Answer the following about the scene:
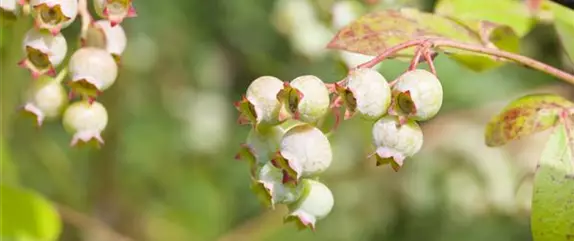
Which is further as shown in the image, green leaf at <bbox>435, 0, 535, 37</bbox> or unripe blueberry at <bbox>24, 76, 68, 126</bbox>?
Answer: green leaf at <bbox>435, 0, 535, 37</bbox>

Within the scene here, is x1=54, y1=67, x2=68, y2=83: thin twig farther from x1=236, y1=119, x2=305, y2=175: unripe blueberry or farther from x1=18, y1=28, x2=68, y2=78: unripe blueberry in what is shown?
x1=236, y1=119, x2=305, y2=175: unripe blueberry

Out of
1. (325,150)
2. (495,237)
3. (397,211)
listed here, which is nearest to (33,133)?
(397,211)

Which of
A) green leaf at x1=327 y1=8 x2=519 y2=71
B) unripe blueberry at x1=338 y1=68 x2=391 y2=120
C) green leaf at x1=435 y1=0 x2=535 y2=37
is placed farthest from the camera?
green leaf at x1=435 y1=0 x2=535 y2=37

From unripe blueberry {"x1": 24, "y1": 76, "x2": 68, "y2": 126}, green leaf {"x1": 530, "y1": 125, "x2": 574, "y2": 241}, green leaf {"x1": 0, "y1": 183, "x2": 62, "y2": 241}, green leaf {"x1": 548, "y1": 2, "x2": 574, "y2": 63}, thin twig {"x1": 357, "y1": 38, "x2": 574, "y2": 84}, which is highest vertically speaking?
green leaf {"x1": 0, "y1": 183, "x2": 62, "y2": 241}

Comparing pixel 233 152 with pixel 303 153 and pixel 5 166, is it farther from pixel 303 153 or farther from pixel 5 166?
pixel 303 153

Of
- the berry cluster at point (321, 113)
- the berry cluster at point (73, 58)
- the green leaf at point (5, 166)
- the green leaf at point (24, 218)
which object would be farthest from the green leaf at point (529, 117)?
→ the green leaf at point (5, 166)

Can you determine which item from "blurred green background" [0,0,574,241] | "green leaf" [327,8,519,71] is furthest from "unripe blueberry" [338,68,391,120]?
"blurred green background" [0,0,574,241]

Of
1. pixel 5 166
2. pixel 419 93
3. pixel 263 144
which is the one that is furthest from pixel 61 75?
pixel 5 166
